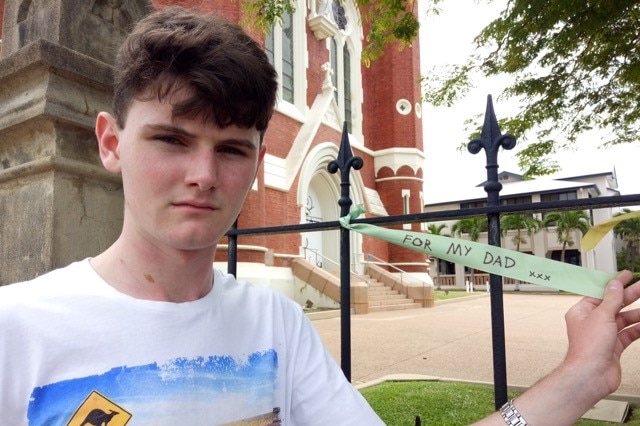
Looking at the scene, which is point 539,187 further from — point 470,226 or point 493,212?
point 493,212

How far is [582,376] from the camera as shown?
1.14 metres

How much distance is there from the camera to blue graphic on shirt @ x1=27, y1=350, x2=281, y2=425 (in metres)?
1.05

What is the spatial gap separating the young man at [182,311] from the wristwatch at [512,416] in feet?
0.04

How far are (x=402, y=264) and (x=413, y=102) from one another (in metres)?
7.41

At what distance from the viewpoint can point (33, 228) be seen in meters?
2.10

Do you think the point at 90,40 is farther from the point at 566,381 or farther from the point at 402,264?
the point at 402,264

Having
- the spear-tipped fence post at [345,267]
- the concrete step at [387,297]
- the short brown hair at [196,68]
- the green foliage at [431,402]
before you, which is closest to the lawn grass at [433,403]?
the green foliage at [431,402]

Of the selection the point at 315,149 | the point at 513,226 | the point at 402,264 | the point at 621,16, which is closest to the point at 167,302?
the point at 621,16

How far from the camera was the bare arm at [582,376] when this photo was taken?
3.70 ft

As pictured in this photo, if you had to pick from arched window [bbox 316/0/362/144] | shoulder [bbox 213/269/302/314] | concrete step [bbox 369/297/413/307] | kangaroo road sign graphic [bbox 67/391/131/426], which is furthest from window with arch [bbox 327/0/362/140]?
kangaroo road sign graphic [bbox 67/391/131/426]

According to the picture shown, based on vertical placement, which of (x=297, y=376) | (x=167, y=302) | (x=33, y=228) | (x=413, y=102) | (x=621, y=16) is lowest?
(x=297, y=376)

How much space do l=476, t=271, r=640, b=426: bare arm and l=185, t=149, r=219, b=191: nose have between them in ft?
2.84

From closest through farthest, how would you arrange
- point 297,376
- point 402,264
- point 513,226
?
point 297,376 < point 402,264 < point 513,226

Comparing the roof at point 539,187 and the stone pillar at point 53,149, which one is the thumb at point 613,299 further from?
the roof at point 539,187
